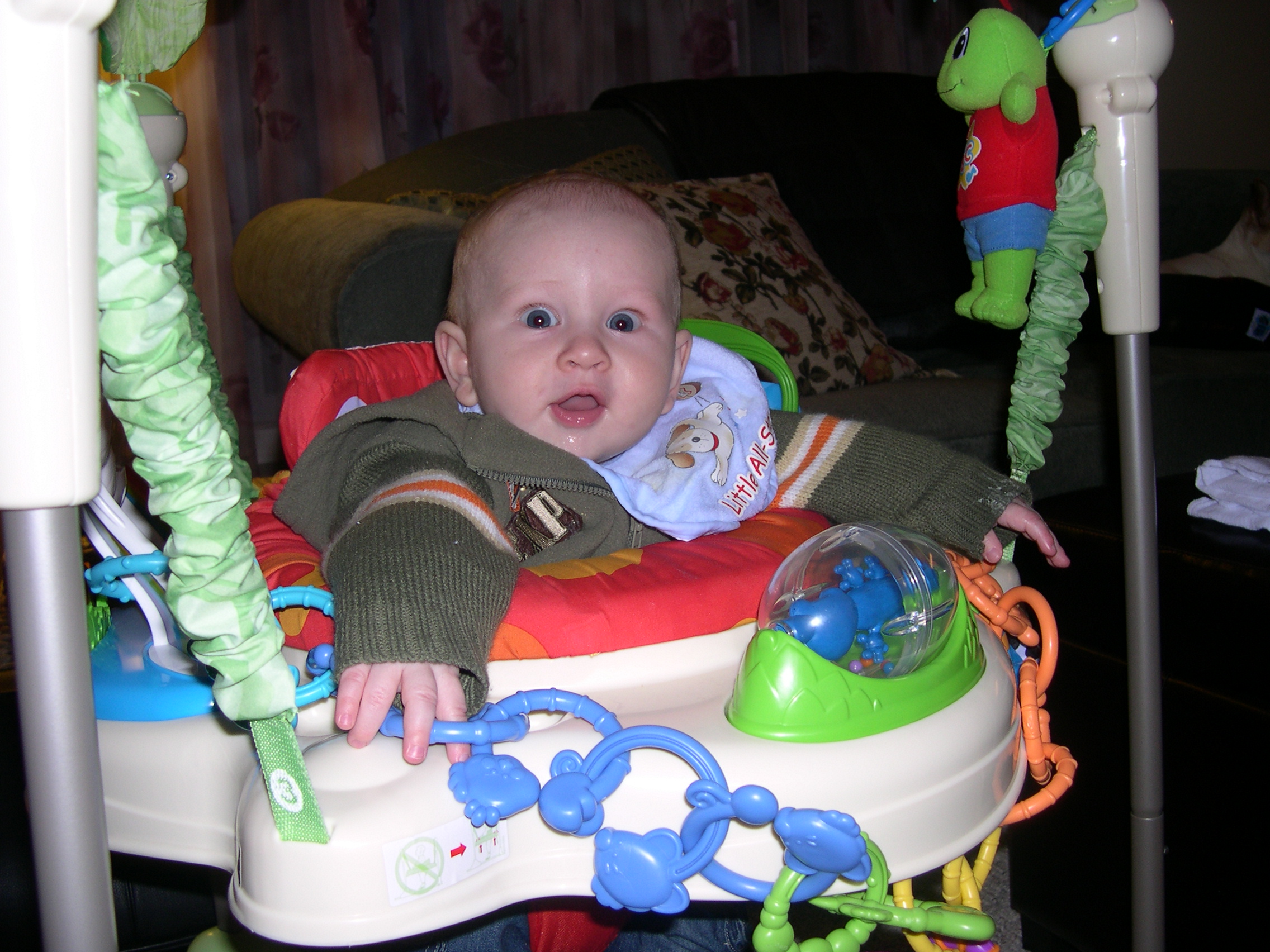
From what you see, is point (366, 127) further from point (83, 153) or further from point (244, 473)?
point (83, 153)

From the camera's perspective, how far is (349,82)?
2580 millimetres

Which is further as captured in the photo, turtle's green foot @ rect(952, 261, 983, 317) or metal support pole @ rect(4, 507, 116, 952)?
turtle's green foot @ rect(952, 261, 983, 317)

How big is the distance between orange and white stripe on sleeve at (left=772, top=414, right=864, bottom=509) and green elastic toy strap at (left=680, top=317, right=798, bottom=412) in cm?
11

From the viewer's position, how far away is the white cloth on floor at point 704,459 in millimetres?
814

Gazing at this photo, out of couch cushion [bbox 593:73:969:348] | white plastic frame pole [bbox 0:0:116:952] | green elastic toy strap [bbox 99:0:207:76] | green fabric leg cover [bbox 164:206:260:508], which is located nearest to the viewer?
white plastic frame pole [bbox 0:0:116:952]

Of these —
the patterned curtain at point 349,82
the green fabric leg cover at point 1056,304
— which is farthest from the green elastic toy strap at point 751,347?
the patterned curtain at point 349,82

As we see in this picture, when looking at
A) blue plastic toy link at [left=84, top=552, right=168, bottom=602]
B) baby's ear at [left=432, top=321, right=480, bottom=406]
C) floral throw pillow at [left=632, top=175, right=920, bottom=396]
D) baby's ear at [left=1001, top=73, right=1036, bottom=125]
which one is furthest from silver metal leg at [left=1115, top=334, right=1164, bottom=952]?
floral throw pillow at [left=632, top=175, right=920, bottom=396]

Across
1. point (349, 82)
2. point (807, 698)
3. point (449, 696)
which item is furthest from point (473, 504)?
point (349, 82)

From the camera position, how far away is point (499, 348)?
2.78ft

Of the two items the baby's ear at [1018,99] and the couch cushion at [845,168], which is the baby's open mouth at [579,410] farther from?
the couch cushion at [845,168]

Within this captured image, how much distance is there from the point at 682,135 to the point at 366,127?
36.5 inches

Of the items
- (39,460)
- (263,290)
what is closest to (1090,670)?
(39,460)

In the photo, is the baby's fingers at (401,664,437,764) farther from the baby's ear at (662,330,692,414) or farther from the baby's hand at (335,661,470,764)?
the baby's ear at (662,330,692,414)

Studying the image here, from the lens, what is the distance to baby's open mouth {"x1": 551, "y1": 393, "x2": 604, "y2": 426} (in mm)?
835
